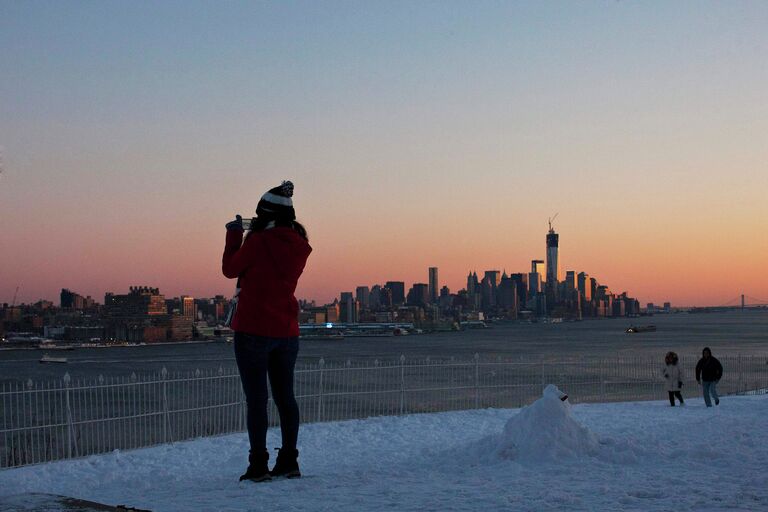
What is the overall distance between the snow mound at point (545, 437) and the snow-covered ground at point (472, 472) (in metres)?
0.01

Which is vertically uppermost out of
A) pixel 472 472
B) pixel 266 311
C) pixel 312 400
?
pixel 266 311

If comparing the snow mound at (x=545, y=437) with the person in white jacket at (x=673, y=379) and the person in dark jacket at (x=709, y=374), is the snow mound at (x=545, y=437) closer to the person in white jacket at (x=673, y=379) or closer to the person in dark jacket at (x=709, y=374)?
the person in dark jacket at (x=709, y=374)

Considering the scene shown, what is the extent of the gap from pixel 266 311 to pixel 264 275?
32 cm

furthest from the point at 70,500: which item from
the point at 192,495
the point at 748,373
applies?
the point at 748,373

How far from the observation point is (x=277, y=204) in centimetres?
775

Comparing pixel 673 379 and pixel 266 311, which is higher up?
pixel 266 311

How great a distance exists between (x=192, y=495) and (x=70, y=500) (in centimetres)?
168

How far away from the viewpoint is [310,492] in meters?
6.80

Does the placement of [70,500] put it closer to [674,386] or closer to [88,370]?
[674,386]

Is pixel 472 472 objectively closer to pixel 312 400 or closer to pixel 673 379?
pixel 673 379

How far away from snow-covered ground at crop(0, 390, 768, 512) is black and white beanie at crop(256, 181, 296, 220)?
7.66 ft

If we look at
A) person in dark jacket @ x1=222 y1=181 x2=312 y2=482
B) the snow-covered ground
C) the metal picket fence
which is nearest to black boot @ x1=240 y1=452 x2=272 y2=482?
person in dark jacket @ x1=222 y1=181 x2=312 y2=482

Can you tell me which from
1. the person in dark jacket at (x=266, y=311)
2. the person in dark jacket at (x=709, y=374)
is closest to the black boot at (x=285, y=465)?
the person in dark jacket at (x=266, y=311)

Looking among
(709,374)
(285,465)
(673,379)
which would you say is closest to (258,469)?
(285,465)
